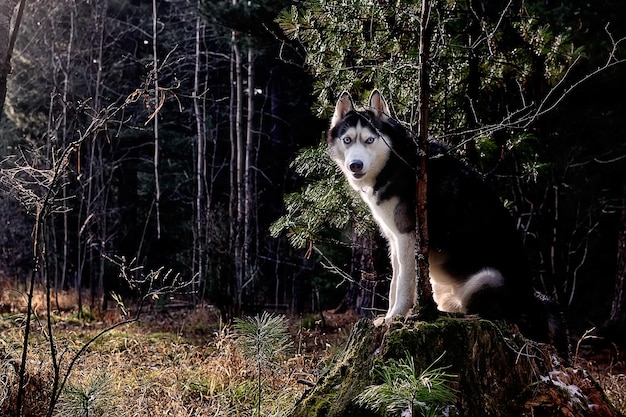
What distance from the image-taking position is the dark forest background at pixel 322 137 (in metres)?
4.52

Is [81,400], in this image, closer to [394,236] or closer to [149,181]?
[394,236]

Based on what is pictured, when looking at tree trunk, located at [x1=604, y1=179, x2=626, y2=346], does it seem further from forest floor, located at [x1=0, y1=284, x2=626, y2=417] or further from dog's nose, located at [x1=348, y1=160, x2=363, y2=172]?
dog's nose, located at [x1=348, y1=160, x2=363, y2=172]

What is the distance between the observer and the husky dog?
324cm

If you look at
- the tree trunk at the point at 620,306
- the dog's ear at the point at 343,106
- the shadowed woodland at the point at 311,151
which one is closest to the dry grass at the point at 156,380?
the shadowed woodland at the point at 311,151

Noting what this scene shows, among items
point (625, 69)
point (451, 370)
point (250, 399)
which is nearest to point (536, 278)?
point (625, 69)

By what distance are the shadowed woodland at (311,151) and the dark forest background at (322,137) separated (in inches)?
1.4

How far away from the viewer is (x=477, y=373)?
105 inches

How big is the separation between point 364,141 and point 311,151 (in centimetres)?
161

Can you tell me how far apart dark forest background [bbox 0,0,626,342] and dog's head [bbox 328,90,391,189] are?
27cm

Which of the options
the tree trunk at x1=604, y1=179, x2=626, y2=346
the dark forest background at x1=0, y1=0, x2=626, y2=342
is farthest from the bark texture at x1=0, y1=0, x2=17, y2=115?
the tree trunk at x1=604, y1=179, x2=626, y2=346

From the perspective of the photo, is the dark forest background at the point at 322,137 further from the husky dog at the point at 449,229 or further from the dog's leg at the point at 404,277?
the dog's leg at the point at 404,277

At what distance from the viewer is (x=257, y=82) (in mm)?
19703

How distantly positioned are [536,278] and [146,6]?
15237 mm

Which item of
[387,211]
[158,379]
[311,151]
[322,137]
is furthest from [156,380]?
[387,211]
